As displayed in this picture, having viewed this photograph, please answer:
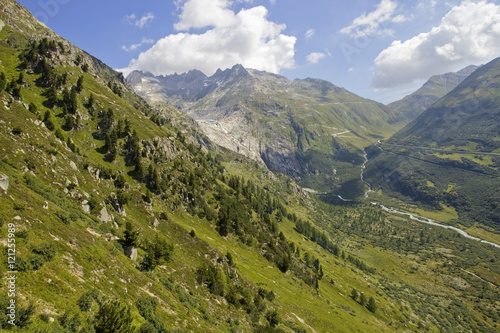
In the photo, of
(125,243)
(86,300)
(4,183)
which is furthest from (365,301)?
(4,183)

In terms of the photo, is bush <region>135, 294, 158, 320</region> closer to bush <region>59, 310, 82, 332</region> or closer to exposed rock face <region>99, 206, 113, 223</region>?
bush <region>59, 310, 82, 332</region>

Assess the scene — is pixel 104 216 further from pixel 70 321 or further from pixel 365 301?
pixel 365 301

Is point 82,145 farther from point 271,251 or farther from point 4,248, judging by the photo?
point 271,251

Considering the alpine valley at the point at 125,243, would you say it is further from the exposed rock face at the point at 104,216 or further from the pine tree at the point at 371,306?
the pine tree at the point at 371,306

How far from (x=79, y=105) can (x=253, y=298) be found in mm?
93467

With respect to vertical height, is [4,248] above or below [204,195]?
above

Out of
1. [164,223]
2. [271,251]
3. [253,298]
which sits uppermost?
[164,223]

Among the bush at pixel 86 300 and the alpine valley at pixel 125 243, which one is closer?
the bush at pixel 86 300

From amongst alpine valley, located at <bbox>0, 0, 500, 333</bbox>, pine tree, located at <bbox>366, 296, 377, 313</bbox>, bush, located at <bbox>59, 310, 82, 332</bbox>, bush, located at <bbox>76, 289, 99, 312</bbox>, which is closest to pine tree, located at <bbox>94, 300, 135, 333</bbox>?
alpine valley, located at <bbox>0, 0, 500, 333</bbox>

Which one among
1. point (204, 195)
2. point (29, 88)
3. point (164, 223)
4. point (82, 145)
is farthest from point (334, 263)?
point (29, 88)

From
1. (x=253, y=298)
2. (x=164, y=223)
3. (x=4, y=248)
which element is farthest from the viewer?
(x=164, y=223)

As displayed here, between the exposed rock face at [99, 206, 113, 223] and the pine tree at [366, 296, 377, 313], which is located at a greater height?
the exposed rock face at [99, 206, 113, 223]

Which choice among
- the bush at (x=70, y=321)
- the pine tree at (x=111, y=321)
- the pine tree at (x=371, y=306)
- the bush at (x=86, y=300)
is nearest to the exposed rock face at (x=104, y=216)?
the bush at (x=86, y=300)

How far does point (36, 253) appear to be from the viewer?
64.1ft
